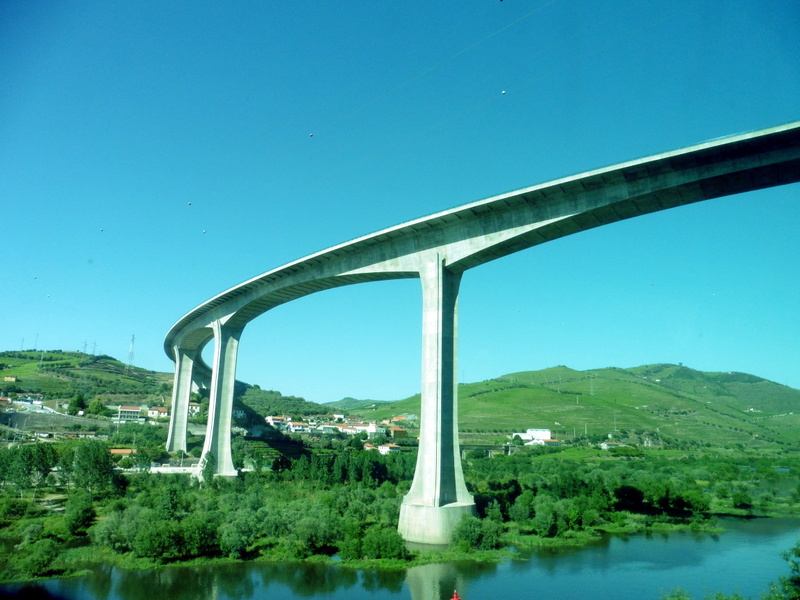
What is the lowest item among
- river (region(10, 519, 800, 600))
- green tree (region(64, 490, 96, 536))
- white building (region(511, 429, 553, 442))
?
river (region(10, 519, 800, 600))

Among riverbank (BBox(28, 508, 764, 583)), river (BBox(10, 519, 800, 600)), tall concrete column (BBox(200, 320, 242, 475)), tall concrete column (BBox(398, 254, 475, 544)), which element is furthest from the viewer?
tall concrete column (BBox(200, 320, 242, 475))

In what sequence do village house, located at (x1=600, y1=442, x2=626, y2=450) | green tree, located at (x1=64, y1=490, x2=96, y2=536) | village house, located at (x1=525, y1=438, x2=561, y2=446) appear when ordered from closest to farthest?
green tree, located at (x1=64, y1=490, x2=96, y2=536), village house, located at (x1=600, y1=442, x2=626, y2=450), village house, located at (x1=525, y1=438, x2=561, y2=446)

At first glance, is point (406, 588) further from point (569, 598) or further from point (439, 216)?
point (439, 216)

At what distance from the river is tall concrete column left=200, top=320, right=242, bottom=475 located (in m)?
24.5

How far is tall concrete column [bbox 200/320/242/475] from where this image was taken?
46.2m

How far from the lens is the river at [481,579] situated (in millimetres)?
19391

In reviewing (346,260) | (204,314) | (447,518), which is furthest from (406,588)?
(204,314)

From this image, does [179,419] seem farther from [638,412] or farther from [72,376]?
[638,412]

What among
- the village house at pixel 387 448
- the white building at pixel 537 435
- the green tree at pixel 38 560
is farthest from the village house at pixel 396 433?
the green tree at pixel 38 560

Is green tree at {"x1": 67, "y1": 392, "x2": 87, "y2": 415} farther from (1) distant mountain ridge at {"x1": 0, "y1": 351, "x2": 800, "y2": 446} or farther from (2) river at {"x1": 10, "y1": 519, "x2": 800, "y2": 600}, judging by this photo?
(2) river at {"x1": 10, "y1": 519, "x2": 800, "y2": 600}

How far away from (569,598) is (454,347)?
12.8 m

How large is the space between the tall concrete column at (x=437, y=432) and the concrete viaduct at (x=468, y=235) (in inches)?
1.9

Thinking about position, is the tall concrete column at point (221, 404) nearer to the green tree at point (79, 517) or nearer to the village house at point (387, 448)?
the green tree at point (79, 517)

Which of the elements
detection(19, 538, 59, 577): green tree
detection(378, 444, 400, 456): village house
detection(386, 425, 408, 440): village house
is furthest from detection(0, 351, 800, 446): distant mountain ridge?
detection(19, 538, 59, 577): green tree
